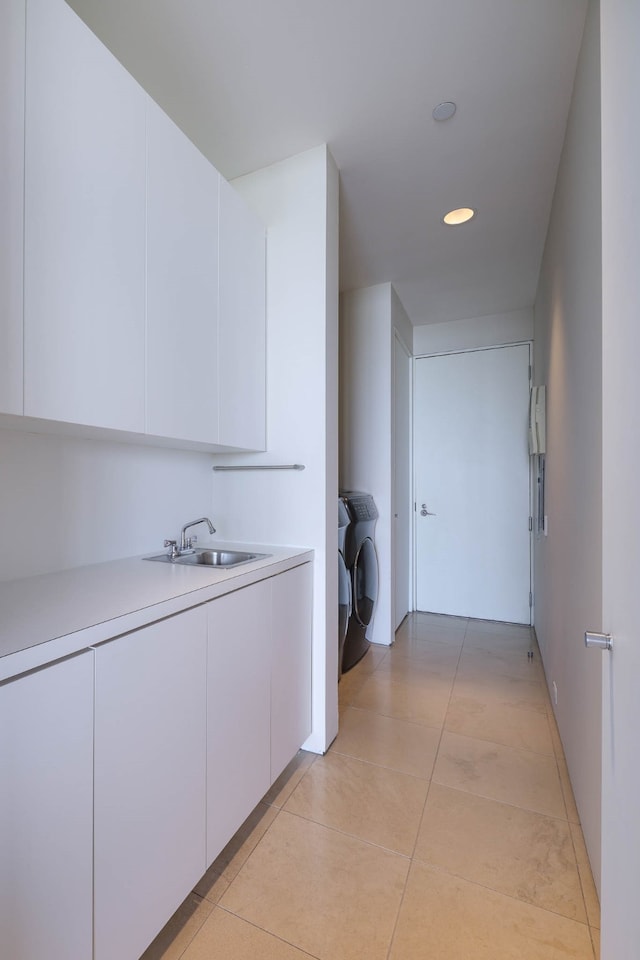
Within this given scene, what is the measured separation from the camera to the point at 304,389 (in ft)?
6.37

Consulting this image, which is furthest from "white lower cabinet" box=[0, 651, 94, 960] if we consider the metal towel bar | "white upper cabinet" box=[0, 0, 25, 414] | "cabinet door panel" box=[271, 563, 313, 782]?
the metal towel bar

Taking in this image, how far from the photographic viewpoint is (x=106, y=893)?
871mm

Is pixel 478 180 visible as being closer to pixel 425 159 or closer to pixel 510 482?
pixel 425 159

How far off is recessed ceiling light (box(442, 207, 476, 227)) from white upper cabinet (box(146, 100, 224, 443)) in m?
1.43

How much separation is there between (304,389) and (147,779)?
4.95ft

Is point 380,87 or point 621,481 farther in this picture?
point 380,87

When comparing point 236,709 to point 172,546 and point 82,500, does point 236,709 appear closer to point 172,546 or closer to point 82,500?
point 172,546

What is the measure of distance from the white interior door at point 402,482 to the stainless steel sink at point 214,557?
175cm

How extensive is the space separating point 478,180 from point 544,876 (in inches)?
112

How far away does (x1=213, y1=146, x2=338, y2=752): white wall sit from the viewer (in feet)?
6.23

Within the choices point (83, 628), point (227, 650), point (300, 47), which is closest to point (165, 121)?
point (300, 47)

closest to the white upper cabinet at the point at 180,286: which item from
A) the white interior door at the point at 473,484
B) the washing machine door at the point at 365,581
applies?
the washing machine door at the point at 365,581

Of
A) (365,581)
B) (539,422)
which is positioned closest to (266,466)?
(365,581)

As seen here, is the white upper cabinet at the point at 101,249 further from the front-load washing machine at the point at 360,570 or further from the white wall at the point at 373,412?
the white wall at the point at 373,412
